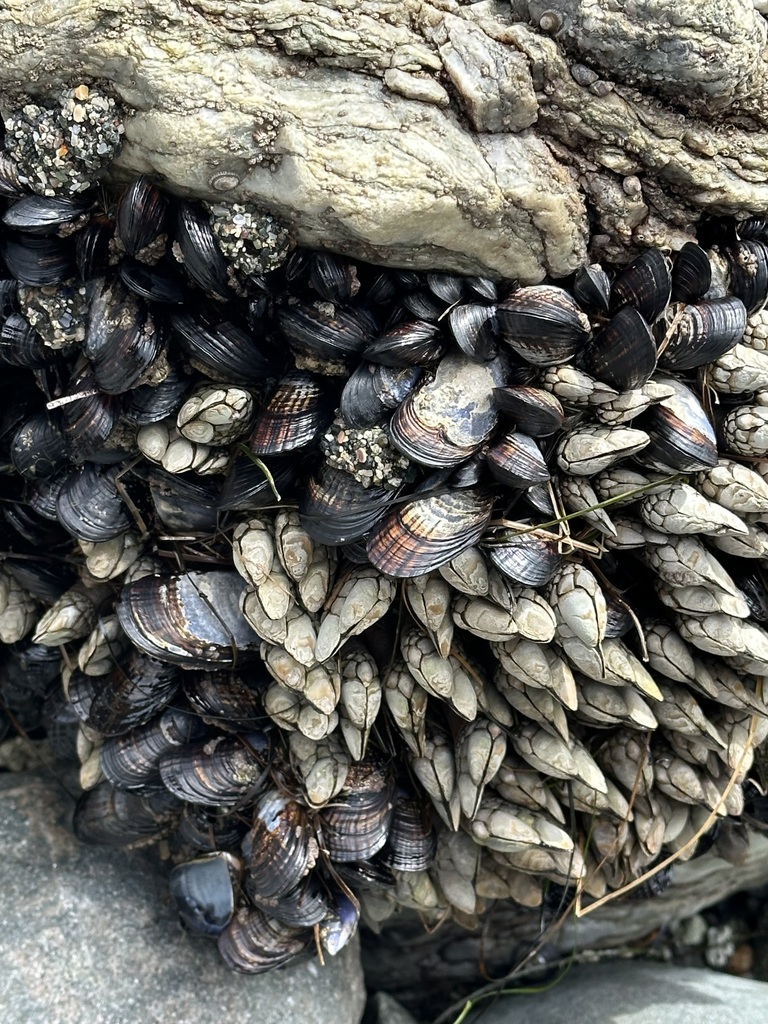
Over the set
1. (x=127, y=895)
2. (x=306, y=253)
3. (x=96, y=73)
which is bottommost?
(x=127, y=895)

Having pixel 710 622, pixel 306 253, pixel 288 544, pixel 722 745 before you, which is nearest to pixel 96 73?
pixel 306 253

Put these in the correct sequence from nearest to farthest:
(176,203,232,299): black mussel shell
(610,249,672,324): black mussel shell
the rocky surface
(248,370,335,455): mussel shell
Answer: the rocky surface
(176,203,232,299): black mussel shell
(610,249,672,324): black mussel shell
(248,370,335,455): mussel shell

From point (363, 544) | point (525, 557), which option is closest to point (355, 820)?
point (363, 544)

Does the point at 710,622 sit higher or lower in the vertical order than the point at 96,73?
lower

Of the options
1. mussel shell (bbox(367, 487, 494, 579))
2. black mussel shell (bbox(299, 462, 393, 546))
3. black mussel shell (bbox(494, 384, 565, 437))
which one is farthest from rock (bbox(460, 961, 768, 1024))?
black mussel shell (bbox(494, 384, 565, 437))

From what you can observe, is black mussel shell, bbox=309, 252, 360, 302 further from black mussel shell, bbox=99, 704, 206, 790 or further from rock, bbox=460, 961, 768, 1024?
rock, bbox=460, 961, 768, 1024

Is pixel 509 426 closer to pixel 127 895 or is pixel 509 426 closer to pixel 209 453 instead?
pixel 209 453

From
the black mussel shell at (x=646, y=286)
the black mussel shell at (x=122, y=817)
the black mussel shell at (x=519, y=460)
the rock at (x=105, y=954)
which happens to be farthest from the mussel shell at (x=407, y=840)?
the black mussel shell at (x=646, y=286)
